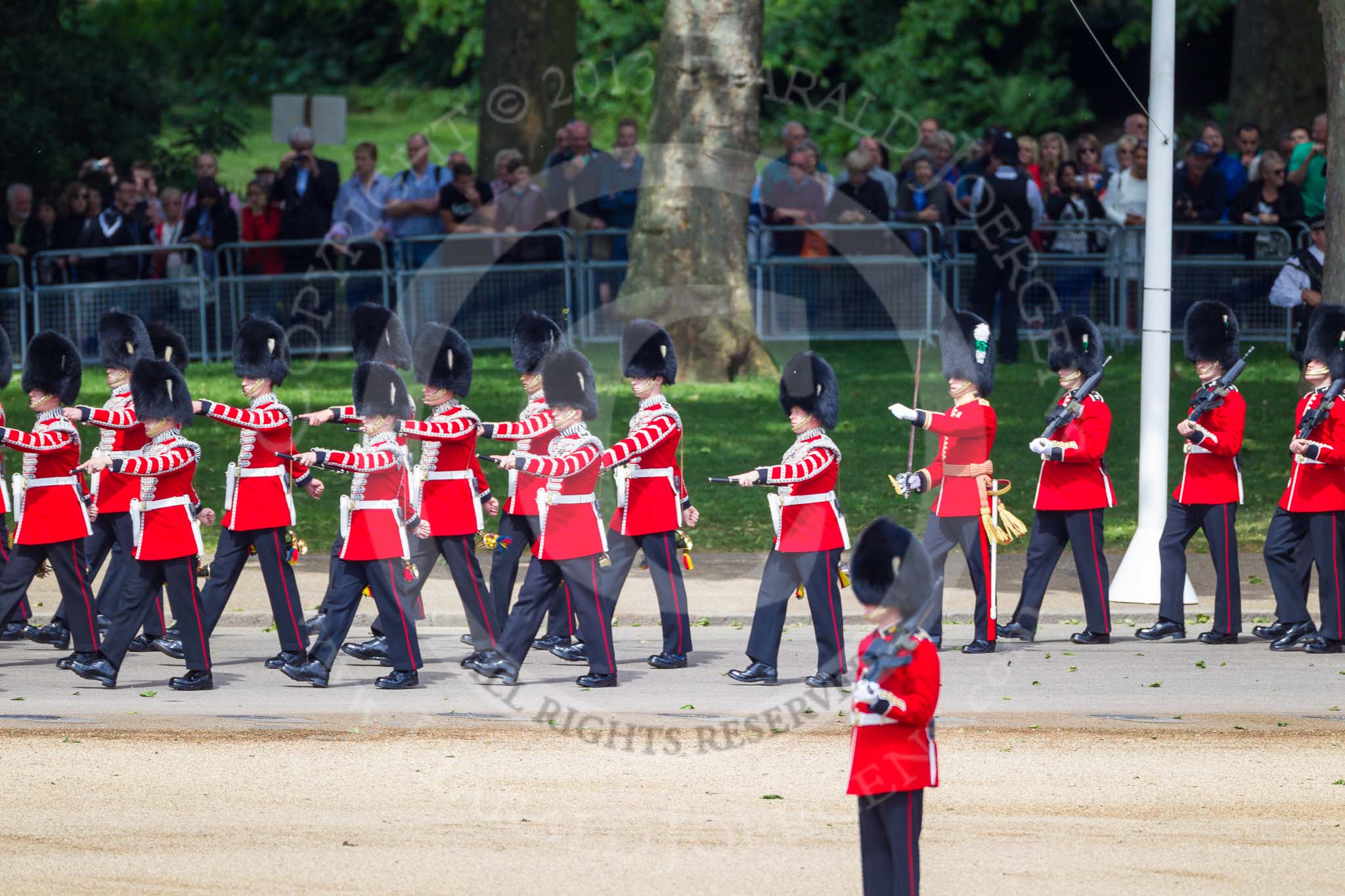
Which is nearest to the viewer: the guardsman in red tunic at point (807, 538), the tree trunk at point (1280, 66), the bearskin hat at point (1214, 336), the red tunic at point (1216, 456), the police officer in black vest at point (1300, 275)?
the guardsman in red tunic at point (807, 538)

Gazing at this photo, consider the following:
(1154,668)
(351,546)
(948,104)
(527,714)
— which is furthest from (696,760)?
(948,104)

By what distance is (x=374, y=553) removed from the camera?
8.53 meters

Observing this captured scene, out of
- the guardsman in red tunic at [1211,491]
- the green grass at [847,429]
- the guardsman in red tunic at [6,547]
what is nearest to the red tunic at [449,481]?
the guardsman in red tunic at [6,547]

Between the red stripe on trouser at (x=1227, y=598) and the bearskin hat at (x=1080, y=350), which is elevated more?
the bearskin hat at (x=1080, y=350)

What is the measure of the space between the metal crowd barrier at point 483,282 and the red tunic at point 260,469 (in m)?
8.18

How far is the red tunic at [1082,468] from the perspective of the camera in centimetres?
956

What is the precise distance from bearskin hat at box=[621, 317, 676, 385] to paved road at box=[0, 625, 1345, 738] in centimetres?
131

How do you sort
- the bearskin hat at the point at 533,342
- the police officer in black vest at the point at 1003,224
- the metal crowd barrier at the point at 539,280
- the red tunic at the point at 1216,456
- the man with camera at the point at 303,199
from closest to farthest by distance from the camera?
the red tunic at the point at 1216,456 < the bearskin hat at the point at 533,342 < the police officer in black vest at the point at 1003,224 < the metal crowd barrier at the point at 539,280 < the man with camera at the point at 303,199

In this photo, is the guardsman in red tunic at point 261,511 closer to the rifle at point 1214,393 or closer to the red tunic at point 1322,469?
the rifle at point 1214,393

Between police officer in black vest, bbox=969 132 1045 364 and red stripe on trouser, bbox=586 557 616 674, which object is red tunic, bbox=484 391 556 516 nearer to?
red stripe on trouser, bbox=586 557 616 674

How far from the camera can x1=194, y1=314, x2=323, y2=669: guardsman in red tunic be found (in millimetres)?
8859

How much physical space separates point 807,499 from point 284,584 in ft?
7.48

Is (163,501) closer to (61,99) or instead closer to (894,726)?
(894,726)

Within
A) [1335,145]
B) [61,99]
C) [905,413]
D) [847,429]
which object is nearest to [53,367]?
[905,413]
